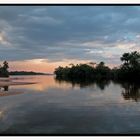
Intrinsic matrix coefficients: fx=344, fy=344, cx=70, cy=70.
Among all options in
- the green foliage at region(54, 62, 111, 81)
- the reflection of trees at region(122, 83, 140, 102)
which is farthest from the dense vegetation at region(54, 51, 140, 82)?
the reflection of trees at region(122, 83, 140, 102)

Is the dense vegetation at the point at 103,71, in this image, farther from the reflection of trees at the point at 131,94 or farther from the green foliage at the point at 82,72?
the reflection of trees at the point at 131,94

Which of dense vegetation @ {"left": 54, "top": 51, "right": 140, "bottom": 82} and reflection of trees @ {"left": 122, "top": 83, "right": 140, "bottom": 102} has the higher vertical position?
dense vegetation @ {"left": 54, "top": 51, "right": 140, "bottom": 82}

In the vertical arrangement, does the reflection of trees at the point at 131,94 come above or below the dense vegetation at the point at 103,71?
below

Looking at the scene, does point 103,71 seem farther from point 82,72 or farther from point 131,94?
point 131,94

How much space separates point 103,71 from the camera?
5181 cm

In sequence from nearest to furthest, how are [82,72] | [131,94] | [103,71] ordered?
[131,94] < [103,71] < [82,72]

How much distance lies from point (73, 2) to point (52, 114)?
19.0 feet

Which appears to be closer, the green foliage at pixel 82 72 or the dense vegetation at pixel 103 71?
the dense vegetation at pixel 103 71

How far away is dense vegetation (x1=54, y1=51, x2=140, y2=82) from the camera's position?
4191 centimetres

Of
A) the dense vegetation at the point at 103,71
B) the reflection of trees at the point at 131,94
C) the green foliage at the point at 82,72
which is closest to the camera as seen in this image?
the reflection of trees at the point at 131,94

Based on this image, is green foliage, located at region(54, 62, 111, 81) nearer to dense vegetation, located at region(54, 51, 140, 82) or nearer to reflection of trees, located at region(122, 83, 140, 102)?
dense vegetation, located at region(54, 51, 140, 82)

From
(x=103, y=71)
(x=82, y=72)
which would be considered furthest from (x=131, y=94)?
(x=82, y=72)

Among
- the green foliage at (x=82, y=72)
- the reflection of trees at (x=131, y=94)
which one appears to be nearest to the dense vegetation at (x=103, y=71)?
the green foliage at (x=82, y=72)

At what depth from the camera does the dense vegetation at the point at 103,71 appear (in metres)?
41.9
